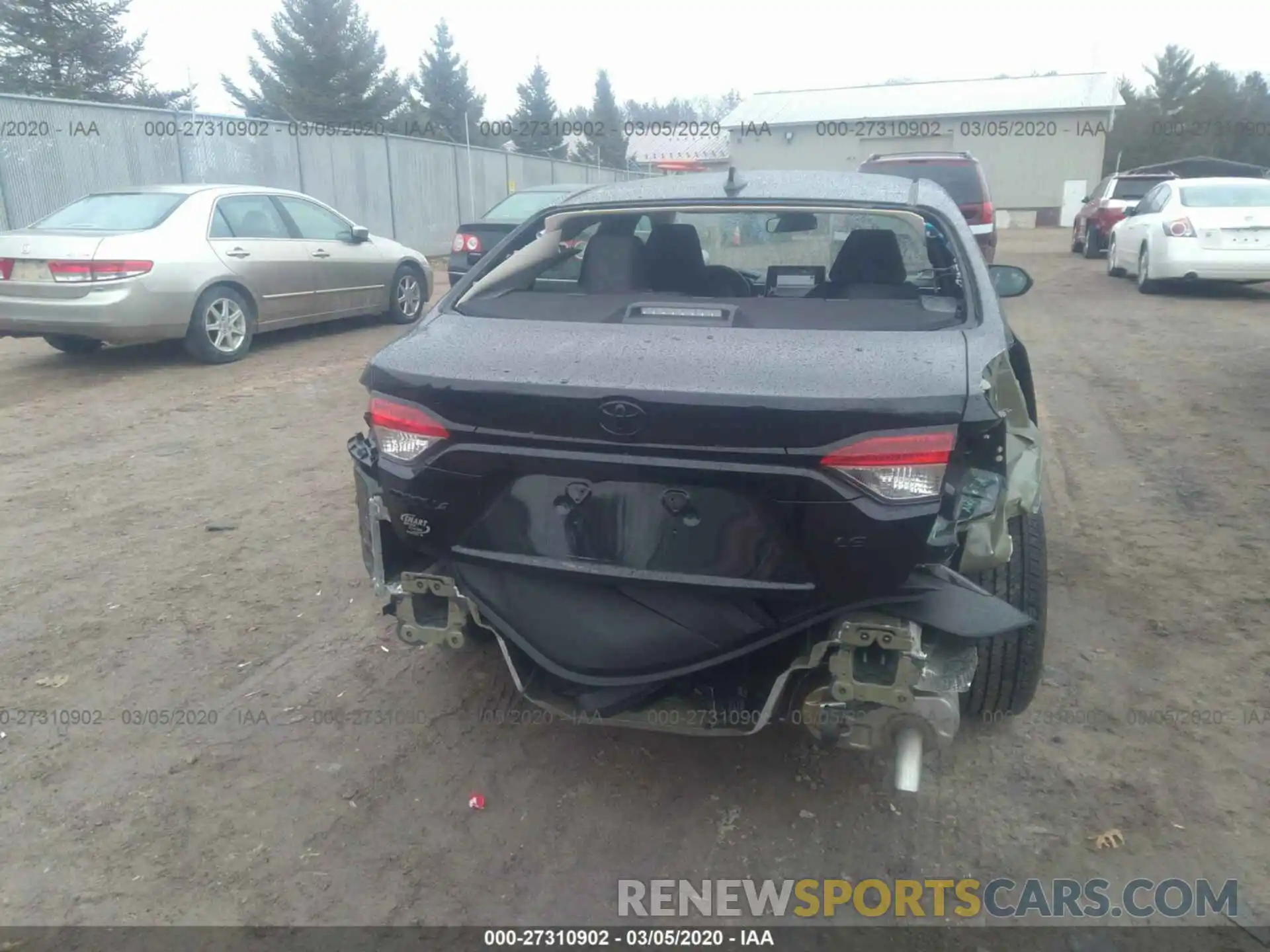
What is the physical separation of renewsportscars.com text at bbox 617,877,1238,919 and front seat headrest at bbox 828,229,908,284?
1.84 m

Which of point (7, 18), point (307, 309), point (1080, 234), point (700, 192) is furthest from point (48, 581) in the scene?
point (7, 18)

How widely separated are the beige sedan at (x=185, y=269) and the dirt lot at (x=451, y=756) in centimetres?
271

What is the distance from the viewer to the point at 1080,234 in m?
18.2

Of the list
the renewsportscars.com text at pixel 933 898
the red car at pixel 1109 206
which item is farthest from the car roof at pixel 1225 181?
the renewsportscars.com text at pixel 933 898

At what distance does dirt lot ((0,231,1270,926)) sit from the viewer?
246cm

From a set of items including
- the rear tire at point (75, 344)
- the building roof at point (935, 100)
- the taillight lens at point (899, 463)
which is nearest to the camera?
the taillight lens at point (899, 463)

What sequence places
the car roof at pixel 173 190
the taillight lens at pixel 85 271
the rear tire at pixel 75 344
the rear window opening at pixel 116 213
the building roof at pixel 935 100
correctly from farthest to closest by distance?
the building roof at pixel 935 100, the rear tire at pixel 75 344, the car roof at pixel 173 190, the rear window opening at pixel 116 213, the taillight lens at pixel 85 271

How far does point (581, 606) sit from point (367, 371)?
0.85 m

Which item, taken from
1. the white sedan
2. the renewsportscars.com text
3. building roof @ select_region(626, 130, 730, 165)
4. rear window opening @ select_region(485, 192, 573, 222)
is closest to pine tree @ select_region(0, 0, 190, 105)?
building roof @ select_region(626, 130, 730, 165)

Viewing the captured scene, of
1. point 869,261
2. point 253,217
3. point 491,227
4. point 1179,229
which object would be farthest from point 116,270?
point 1179,229

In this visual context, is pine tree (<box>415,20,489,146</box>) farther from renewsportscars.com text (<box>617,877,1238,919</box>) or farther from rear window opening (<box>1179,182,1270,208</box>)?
renewsportscars.com text (<box>617,877,1238,919</box>)

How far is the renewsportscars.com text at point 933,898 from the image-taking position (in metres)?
2.33

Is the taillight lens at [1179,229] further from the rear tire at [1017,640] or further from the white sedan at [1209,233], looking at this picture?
the rear tire at [1017,640]

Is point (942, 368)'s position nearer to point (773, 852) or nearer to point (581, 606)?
point (581, 606)
